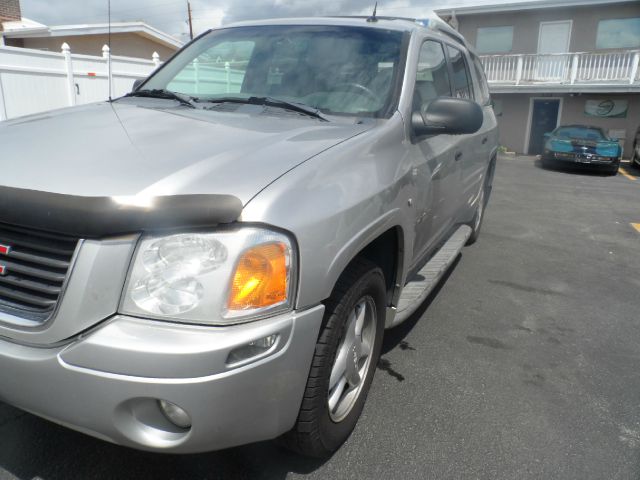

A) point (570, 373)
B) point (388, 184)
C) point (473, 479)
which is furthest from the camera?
point (570, 373)

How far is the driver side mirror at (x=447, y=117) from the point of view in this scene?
2.65m

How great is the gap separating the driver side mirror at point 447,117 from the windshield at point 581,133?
1417 cm

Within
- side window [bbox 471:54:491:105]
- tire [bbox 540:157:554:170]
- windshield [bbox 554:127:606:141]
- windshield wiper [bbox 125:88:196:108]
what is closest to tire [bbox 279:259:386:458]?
windshield wiper [bbox 125:88:196:108]

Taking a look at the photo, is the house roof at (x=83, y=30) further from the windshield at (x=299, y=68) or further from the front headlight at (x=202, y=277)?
the front headlight at (x=202, y=277)

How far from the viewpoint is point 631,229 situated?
292 inches

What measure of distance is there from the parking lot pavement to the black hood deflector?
1.12m

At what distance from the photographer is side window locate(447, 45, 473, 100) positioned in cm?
397

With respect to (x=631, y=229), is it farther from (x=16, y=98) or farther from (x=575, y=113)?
(x=575, y=113)

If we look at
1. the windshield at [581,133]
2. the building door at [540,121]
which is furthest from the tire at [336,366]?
the building door at [540,121]

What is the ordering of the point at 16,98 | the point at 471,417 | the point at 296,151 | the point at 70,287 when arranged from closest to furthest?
the point at 70,287
the point at 296,151
the point at 471,417
the point at 16,98

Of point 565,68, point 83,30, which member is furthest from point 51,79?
point 565,68

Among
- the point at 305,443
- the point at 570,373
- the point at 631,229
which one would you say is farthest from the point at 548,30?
the point at 305,443

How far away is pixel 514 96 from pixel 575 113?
245 centimetres

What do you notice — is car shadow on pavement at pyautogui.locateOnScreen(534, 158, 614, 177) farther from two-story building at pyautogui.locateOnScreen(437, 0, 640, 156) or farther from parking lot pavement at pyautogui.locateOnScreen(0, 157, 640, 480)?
parking lot pavement at pyautogui.locateOnScreen(0, 157, 640, 480)
